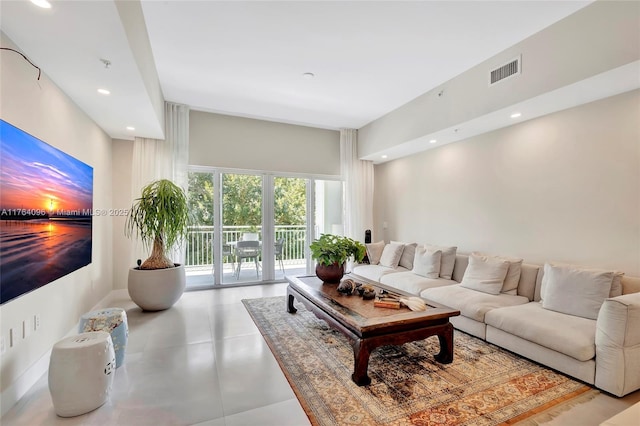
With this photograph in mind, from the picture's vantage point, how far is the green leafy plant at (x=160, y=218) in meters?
3.94

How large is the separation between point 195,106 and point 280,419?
482 centimetres

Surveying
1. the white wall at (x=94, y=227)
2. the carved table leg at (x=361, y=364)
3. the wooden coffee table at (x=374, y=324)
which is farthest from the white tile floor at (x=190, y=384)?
the wooden coffee table at (x=374, y=324)

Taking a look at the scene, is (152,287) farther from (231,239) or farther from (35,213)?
(35,213)

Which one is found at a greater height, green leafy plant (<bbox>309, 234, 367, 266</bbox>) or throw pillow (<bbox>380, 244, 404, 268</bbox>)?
green leafy plant (<bbox>309, 234, 367, 266</bbox>)

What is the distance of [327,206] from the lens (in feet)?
20.8

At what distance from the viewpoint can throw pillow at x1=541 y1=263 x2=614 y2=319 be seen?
2615 millimetres

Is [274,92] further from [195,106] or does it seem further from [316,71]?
[195,106]

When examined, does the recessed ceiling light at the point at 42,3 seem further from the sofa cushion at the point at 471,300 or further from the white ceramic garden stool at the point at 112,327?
the sofa cushion at the point at 471,300

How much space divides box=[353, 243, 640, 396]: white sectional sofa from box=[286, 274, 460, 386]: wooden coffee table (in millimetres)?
A: 644

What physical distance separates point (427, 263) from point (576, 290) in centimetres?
182

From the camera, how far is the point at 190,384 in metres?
2.31

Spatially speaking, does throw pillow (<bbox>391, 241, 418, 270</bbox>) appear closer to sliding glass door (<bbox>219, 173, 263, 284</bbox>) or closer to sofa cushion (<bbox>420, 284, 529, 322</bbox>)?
sofa cushion (<bbox>420, 284, 529, 322</bbox>)

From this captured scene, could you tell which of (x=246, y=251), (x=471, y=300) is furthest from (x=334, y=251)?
(x=246, y=251)

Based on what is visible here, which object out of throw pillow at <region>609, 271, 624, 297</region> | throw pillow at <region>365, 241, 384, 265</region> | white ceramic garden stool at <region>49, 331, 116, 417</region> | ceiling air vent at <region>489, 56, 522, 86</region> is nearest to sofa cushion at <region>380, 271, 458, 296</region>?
throw pillow at <region>365, 241, 384, 265</region>
